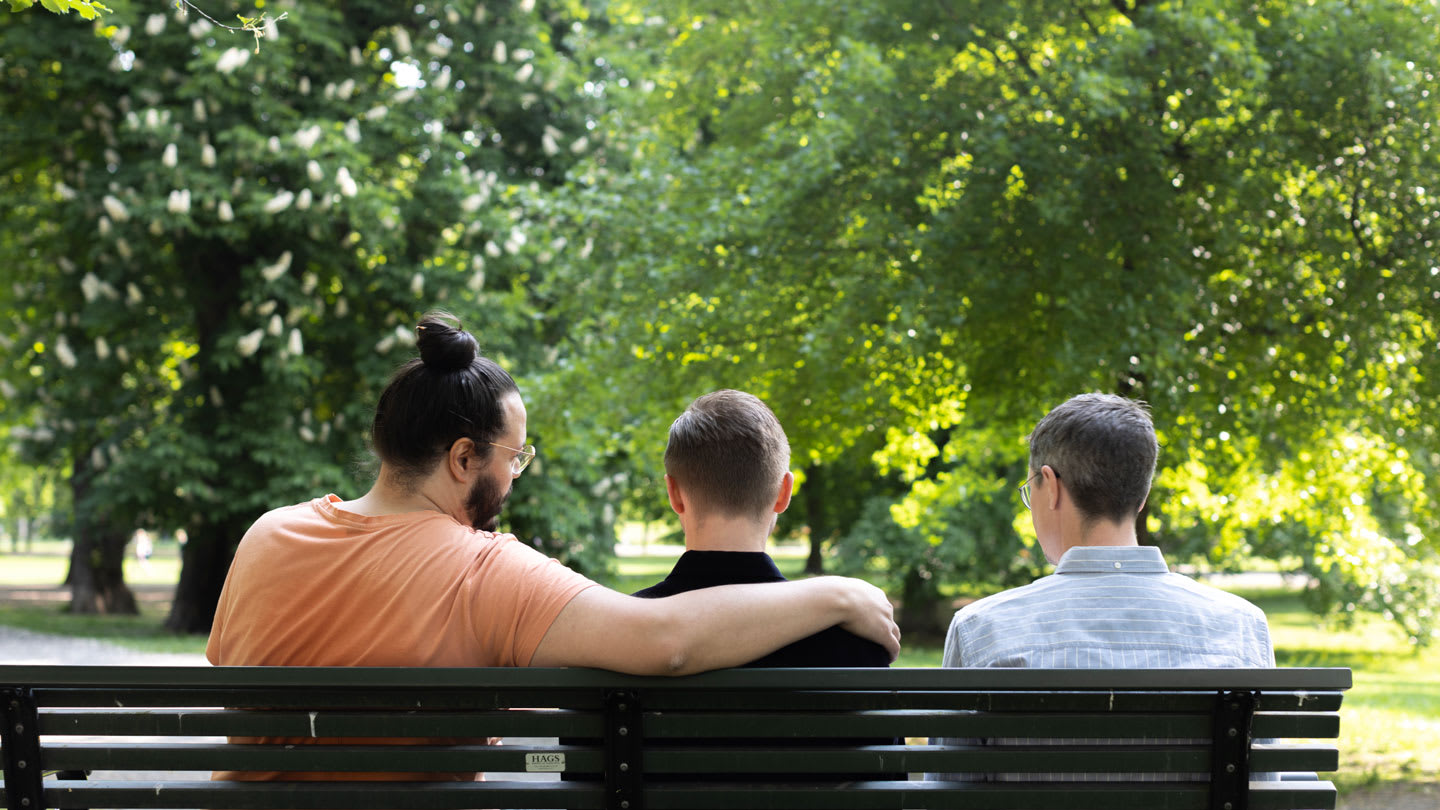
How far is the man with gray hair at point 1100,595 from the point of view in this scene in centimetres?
251

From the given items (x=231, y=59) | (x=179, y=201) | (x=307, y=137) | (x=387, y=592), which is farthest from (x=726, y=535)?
(x=179, y=201)

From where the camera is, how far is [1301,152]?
7.38m

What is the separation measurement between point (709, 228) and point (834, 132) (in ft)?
3.63

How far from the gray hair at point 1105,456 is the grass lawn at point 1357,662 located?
18.8 feet

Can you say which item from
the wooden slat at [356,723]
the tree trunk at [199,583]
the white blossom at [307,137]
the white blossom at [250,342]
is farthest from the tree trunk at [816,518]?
the wooden slat at [356,723]

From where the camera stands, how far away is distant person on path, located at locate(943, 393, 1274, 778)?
251 cm

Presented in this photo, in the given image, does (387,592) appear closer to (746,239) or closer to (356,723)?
(356,723)

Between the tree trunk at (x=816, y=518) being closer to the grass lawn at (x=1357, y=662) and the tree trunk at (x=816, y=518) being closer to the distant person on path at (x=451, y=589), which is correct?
the grass lawn at (x=1357, y=662)

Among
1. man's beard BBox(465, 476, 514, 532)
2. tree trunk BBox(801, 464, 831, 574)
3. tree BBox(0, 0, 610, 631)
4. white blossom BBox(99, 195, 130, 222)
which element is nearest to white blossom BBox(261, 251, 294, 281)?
tree BBox(0, 0, 610, 631)

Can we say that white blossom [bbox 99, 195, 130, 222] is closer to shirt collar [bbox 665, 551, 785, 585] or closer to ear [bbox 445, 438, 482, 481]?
ear [bbox 445, 438, 482, 481]

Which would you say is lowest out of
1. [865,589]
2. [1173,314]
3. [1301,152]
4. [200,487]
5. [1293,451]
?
[200,487]

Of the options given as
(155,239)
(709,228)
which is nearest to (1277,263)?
(709,228)

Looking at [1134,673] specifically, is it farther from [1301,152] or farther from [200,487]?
[200,487]

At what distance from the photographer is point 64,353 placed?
14297 mm
